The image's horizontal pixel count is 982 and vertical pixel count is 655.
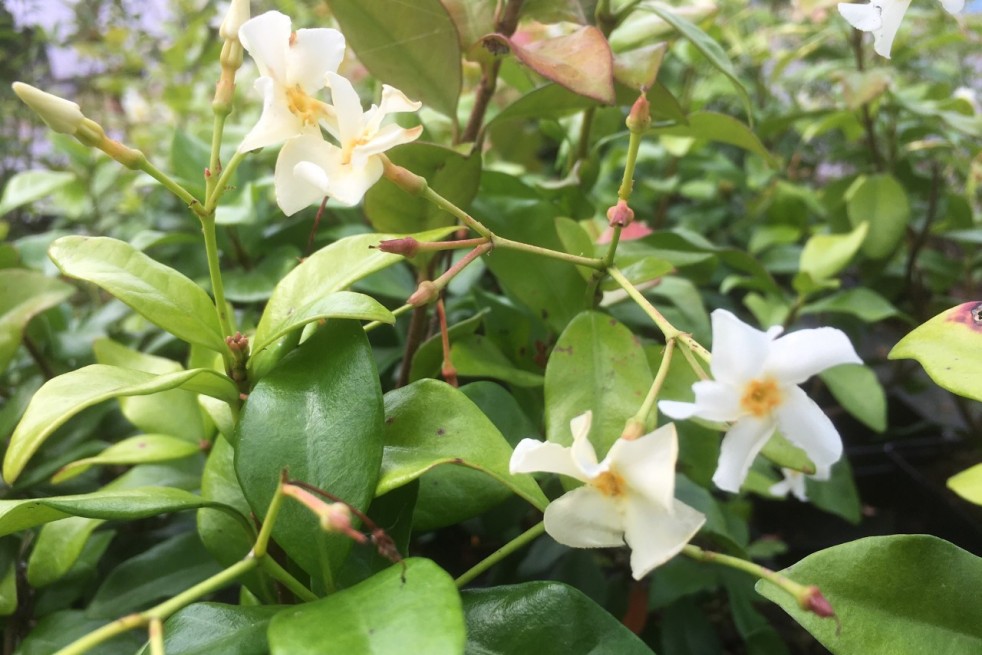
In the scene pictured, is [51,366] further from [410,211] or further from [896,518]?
[896,518]

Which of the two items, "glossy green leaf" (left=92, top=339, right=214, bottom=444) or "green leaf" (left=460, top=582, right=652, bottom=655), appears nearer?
"green leaf" (left=460, top=582, right=652, bottom=655)

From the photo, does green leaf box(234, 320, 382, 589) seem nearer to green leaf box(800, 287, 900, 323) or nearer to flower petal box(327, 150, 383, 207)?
flower petal box(327, 150, 383, 207)

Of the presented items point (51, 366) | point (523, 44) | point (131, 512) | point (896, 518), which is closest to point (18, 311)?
point (51, 366)

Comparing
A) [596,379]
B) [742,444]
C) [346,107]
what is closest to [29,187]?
[346,107]

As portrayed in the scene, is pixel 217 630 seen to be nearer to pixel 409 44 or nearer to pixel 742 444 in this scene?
pixel 742 444

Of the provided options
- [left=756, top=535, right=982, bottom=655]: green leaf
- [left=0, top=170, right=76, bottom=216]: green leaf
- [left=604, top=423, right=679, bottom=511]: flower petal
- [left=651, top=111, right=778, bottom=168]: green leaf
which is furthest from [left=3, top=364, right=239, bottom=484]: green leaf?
[left=0, top=170, right=76, bottom=216]: green leaf

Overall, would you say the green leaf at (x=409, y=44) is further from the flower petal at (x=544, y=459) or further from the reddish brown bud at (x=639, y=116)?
the flower petal at (x=544, y=459)

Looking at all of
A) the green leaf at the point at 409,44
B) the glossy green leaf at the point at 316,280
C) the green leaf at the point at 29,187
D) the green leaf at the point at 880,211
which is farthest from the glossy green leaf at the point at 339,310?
the green leaf at the point at 880,211

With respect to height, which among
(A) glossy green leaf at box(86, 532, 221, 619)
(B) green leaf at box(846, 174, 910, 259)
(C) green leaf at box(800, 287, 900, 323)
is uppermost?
(A) glossy green leaf at box(86, 532, 221, 619)
